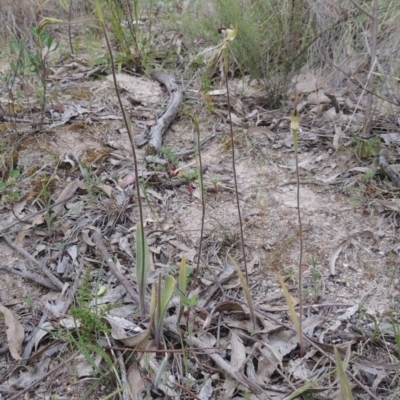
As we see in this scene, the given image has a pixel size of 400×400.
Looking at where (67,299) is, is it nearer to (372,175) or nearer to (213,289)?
(213,289)

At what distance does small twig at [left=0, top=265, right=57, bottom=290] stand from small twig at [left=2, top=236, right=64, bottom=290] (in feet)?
0.05

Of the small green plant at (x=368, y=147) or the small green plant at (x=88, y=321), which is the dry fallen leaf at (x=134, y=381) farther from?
the small green plant at (x=368, y=147)

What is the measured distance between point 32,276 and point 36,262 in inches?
2.1

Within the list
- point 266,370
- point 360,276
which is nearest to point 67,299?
point 266,370

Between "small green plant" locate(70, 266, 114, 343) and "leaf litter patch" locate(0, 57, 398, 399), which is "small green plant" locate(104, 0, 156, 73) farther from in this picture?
"small green plant" locate(70, 266, 114, 343)

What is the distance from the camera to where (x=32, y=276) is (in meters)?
1.61

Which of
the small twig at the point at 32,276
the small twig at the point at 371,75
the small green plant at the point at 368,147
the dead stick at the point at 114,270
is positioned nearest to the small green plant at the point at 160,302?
the dead stick at the point at 114,270

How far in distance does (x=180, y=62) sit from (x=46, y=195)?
4.87 feet

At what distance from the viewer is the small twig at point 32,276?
1.58 m

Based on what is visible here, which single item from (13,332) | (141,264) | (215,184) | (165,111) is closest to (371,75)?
(215,184)

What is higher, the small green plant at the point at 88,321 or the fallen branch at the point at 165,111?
the small green plant at the point at 88,321

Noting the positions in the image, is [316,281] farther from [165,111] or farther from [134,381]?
[165,111]

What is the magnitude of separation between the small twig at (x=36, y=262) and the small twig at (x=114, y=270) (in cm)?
16

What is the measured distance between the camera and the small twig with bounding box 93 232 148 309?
1490 millimetres
